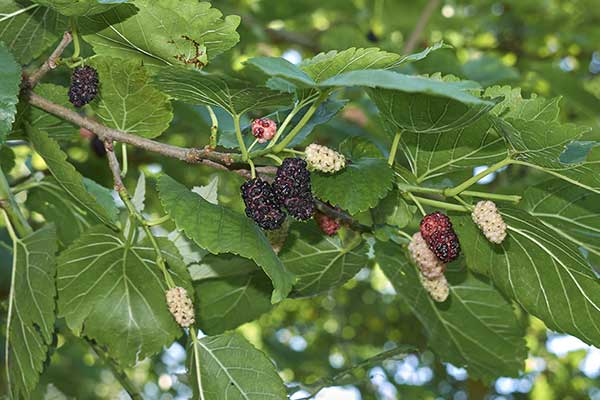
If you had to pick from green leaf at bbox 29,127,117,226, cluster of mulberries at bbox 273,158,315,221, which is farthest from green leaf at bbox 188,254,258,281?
cluster of mulberries at bbox 273,158,315,221

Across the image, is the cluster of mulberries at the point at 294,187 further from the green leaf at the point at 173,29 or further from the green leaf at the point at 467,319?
the green leaf at the point at 467,319

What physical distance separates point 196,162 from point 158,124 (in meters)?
0.16

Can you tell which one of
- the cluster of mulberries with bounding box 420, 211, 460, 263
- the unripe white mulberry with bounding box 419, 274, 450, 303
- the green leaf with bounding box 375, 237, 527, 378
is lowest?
the green leaf with bounding box 375, 237, 527, 378

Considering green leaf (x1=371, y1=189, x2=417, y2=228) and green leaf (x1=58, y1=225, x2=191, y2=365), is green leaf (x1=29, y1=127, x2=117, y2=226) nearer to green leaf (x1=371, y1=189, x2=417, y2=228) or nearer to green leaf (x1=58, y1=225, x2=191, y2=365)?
green leaf (x1=58, y1=225, x2=191, y2=365)

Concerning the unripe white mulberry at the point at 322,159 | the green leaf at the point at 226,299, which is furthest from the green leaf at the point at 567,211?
the green leaf at the point at 226,299

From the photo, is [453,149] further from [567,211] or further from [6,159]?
[6,159]

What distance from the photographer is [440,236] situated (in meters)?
0.92

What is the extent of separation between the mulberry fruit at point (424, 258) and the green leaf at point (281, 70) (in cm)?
34

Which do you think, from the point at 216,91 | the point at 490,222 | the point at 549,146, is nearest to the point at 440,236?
the point at 490,222

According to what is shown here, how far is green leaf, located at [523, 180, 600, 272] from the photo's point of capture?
3.31ft

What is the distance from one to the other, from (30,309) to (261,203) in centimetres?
35

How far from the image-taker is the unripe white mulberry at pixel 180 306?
965 millimetres

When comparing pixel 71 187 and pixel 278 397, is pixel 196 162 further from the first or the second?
pixel 278 397

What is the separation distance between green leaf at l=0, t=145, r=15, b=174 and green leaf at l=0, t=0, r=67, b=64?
22cm
